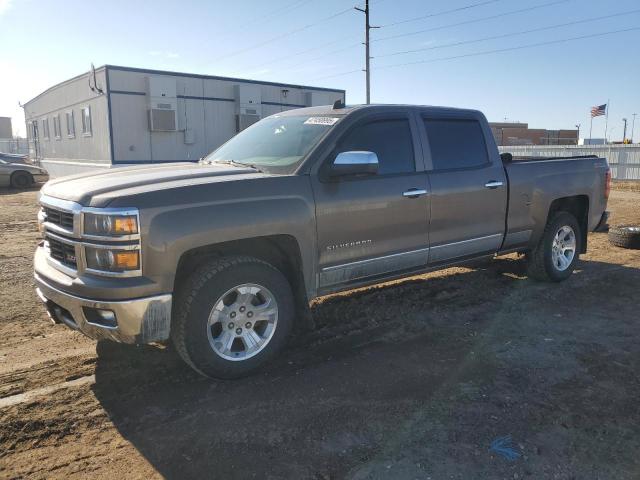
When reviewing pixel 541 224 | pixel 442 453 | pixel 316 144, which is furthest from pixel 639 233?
pixel 442 453

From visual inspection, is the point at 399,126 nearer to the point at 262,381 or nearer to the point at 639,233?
the point at 262,381

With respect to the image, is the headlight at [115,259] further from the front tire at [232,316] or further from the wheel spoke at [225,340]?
the wheel spoke at [225,340]

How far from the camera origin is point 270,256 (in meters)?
4.07

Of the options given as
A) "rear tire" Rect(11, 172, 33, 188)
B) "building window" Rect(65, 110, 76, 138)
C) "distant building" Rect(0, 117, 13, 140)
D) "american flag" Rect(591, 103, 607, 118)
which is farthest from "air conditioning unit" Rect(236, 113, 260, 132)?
"distant building" Rect(0, 117, 13, 140)

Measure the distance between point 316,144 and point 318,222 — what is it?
2.21 ft

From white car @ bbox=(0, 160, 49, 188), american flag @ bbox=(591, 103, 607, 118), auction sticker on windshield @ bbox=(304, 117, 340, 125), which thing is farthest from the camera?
american flag @ bbox=(591, 103, 607, 118)

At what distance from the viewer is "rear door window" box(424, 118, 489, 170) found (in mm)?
5020

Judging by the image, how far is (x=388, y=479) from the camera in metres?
2.66

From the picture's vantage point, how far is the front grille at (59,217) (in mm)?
3421

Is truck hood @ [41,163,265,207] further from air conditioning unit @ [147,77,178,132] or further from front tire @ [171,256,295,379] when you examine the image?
air conditioning unit @ [147,77,178,132]

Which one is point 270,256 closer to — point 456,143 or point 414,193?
point 414,193

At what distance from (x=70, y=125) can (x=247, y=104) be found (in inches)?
308

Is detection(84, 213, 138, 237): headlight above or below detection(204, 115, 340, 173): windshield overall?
below

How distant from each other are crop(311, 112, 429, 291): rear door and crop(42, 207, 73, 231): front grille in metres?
1.74
